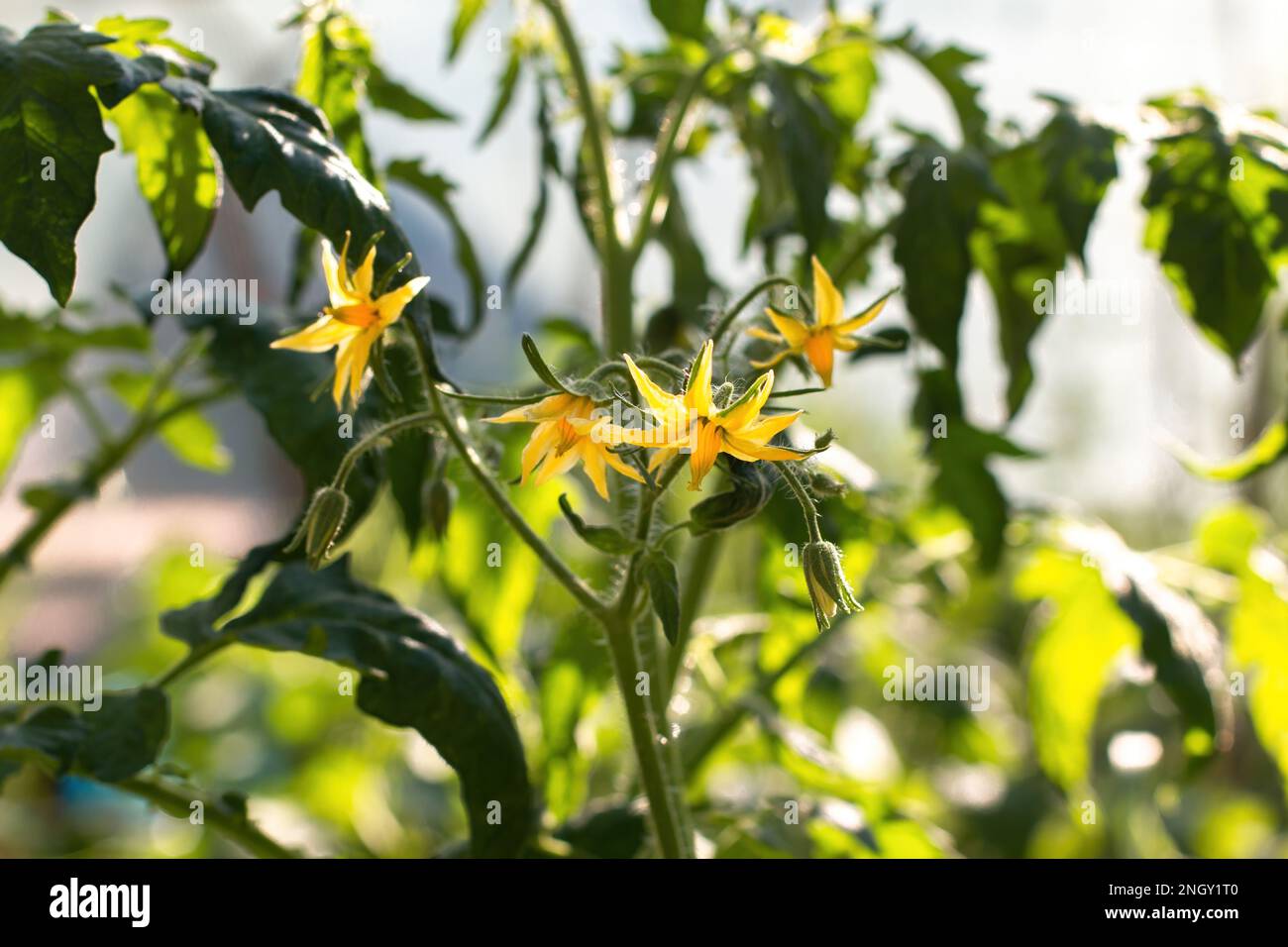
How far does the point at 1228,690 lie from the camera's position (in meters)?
0.91

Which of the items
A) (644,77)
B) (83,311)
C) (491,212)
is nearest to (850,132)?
(644,77)

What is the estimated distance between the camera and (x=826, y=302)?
20.8 inches

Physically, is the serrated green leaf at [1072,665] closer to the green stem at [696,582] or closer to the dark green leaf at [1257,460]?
the dark green leaf at [1257,460]

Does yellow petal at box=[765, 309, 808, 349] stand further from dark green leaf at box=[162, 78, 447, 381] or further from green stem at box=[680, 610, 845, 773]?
green stem at box=[680, 610, 845, 773]

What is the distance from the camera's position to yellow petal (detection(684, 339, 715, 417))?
418 millimetres

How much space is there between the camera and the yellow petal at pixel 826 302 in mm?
522

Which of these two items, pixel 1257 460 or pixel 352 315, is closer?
pixel 352 315

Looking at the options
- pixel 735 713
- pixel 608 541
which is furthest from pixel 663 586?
pixel 735 713

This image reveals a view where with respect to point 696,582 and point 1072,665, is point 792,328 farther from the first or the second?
point 1072,665

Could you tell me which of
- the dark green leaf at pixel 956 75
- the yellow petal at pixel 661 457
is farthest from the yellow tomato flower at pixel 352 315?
the dark green leaf at pixel 956 75

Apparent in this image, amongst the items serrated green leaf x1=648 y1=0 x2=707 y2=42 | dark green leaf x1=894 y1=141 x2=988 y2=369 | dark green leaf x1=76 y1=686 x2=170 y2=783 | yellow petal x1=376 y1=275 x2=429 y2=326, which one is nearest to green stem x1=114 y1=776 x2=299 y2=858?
dark green leaf x1=76 y1=686 x2=170 y2=783

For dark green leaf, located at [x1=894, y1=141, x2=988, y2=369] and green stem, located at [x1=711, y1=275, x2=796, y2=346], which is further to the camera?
dark green leaf, located at [x1=894, y1=141, x2=988, y2=369]

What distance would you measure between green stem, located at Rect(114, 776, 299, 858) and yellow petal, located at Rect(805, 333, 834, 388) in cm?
38

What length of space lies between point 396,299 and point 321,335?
0.05 m
